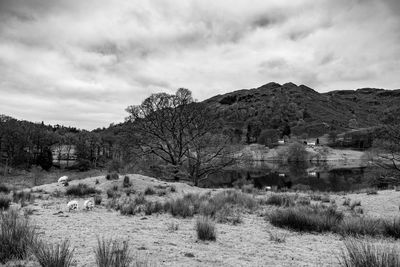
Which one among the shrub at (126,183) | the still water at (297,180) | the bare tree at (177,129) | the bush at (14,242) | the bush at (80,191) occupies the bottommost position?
the still water at (297,180)

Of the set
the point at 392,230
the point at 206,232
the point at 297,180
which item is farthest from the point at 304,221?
the point at 297,180

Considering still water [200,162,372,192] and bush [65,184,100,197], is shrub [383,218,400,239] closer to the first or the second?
bush [65,184,100,197]

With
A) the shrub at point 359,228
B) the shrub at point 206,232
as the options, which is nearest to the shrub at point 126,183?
the shrub at point 206,232

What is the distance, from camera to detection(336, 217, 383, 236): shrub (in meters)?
7.47

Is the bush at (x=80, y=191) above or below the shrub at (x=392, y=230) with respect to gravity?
below

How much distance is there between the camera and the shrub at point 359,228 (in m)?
7.47

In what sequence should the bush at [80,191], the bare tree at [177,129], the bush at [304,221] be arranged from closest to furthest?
the bush at [304,221], the bush at [80,191], the bare tree at [177,129]

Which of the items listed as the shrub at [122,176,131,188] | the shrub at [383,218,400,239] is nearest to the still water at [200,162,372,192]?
the shrub at [122,176,131,188]

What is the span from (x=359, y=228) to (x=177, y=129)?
21.5m

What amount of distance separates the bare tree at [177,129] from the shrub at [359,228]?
19.3 metres

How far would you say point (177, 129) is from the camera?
91.4 ft

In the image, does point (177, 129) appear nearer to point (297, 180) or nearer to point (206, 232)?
point (206, 232)

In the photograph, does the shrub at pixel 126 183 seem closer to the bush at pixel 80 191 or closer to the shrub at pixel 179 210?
the bush at pixel 80 191

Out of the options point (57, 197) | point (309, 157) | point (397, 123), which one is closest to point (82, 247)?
point (57, 197)
